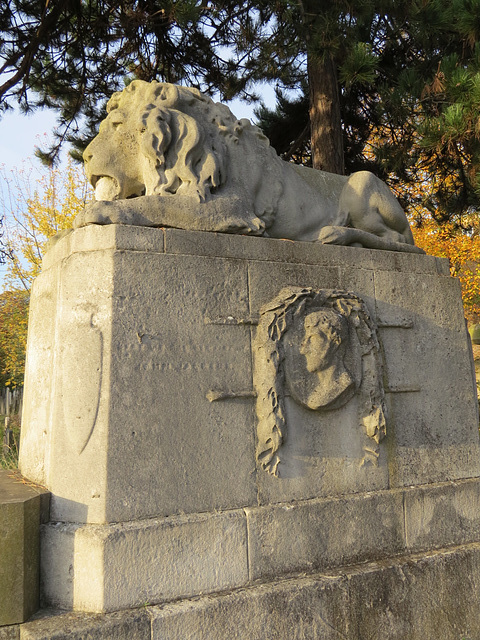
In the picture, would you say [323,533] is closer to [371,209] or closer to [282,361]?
[282,361]

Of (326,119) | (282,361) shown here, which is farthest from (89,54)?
(282,361)

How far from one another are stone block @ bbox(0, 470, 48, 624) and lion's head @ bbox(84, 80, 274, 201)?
6.43 ft

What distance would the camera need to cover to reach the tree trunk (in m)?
7.12

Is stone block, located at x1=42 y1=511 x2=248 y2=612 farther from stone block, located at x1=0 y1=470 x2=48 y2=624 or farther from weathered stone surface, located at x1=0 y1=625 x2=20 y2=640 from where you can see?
weathered stone surface, located at x1=0 y1=625 x2=20 y2=640

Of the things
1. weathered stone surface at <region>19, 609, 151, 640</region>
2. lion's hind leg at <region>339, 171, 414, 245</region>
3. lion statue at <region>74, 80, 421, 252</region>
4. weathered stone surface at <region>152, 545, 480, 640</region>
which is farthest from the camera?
lion's hind leg at <region>339, 171, 414, 245</region>

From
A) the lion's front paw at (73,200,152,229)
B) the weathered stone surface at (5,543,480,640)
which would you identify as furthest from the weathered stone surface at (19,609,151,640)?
the lion's front paw at (73,200,152,229)

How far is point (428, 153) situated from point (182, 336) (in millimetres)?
4857

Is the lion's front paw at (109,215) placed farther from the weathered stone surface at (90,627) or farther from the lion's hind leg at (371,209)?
the weathered stone surface at (90,627)

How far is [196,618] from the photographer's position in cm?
278

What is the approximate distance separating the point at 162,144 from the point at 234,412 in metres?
1.74

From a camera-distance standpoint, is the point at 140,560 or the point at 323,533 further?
the point at 323,533

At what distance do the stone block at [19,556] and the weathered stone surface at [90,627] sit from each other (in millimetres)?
96

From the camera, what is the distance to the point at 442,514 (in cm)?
367

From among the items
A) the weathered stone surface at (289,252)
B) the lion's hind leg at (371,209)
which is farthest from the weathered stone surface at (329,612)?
the lion's hind leg at (371,209)
